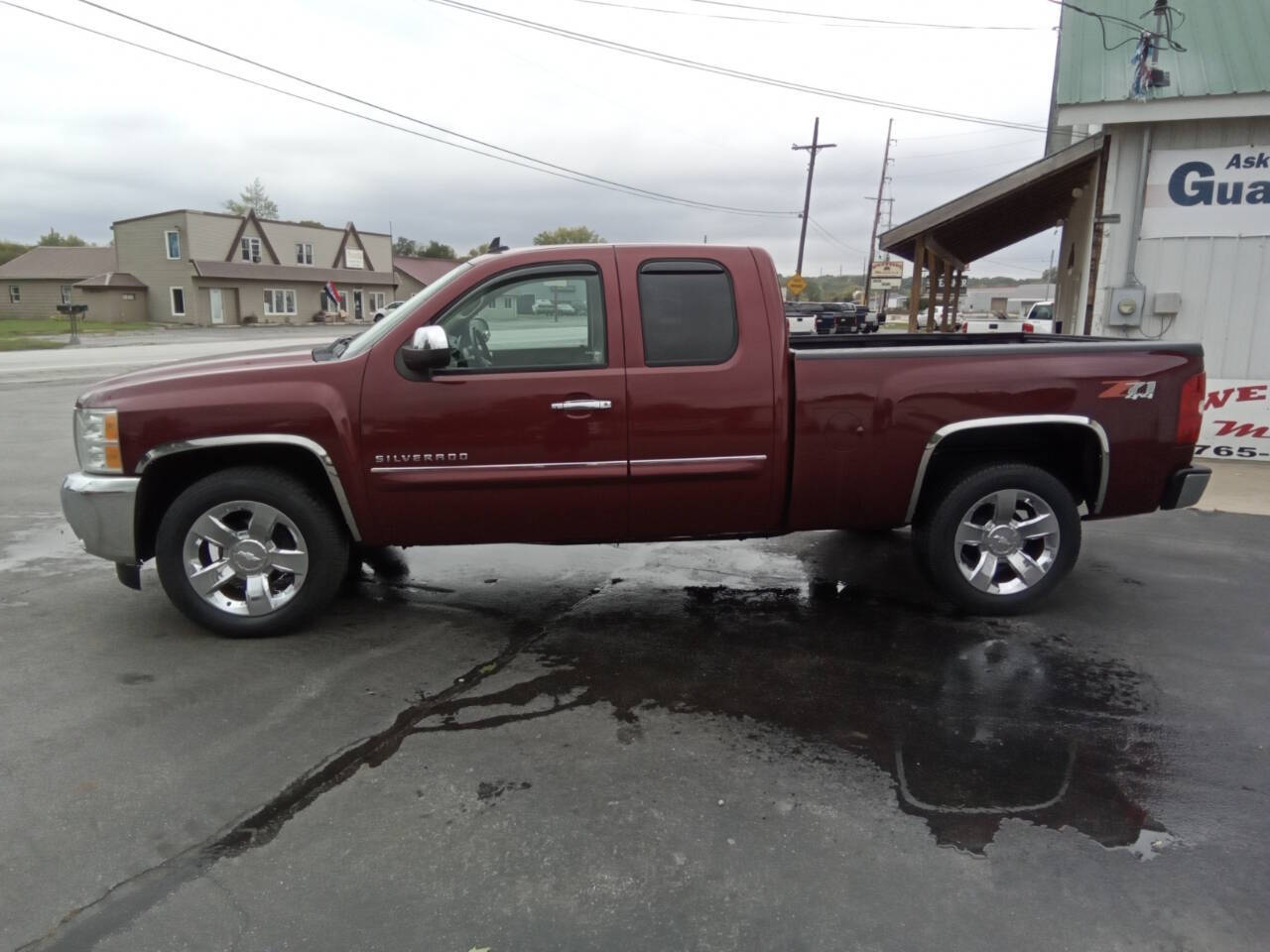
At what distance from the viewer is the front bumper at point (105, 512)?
14.8 ft

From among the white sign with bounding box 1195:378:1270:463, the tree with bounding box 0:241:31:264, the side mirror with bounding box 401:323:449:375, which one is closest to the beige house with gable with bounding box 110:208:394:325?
the tree with bounding box 0:241:31:264

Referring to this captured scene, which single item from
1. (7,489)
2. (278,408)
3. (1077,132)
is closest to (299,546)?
(278,408)

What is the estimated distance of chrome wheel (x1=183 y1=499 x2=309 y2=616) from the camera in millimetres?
4645

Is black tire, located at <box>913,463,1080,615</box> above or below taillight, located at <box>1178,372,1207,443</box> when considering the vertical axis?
below

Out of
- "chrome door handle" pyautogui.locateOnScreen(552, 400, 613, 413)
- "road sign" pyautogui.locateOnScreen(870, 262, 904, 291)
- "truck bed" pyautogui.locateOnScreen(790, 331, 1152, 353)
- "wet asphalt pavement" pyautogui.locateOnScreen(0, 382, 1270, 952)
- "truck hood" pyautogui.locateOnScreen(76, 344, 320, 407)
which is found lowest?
"wet asphalt pavement" pyautogui.locateOnScreen(0, 382, 1270, 952)

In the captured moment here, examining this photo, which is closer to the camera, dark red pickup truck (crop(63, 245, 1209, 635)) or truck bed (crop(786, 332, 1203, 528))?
dark red pickup truck (crop(63, 245, 1209, 635))

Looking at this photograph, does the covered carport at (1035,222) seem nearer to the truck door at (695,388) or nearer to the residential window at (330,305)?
the truck door at (695,388)

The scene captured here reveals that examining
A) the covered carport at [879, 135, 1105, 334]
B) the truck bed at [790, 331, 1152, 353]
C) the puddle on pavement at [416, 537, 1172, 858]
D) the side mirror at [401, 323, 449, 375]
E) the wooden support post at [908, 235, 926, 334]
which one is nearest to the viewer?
the puddle on pavement at [416, 537, 1172, 858]

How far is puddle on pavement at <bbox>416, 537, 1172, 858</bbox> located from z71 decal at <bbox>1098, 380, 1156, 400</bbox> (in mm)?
1290

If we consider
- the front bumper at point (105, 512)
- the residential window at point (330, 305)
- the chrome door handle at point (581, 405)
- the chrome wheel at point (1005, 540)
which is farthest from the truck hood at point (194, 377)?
the residential window at point (330, 305)

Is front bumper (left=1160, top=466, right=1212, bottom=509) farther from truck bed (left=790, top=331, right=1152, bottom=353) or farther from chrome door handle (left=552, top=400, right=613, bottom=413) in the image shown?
chrome door handle (left=552, top=400, right=613, bottom=413)

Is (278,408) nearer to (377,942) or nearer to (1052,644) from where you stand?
(377,942)

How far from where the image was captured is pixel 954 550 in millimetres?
5023

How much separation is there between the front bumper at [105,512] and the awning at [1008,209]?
387 inches
